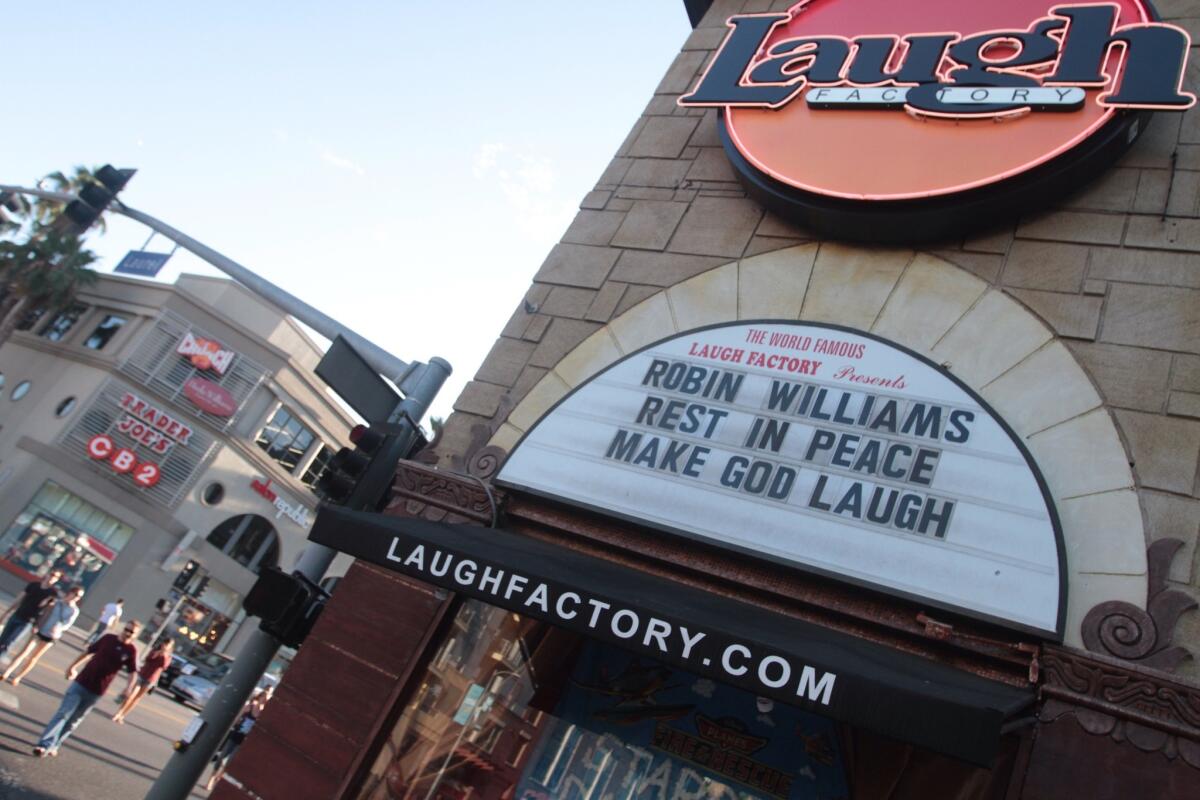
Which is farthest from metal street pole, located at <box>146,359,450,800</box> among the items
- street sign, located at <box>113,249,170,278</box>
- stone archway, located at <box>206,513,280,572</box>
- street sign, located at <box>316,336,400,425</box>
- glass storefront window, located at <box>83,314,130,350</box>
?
glass storefront window, located at <box>83,314,130,350</box>

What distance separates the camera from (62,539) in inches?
1144

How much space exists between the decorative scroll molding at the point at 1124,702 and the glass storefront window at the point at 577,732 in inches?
69.5

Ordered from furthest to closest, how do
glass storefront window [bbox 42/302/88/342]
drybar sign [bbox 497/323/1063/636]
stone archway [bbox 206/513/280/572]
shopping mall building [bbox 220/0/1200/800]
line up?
glass storefront window [bbox 42/302/88/342]
stone archway [bbox 206/513/280/572]
drybar sign [bbox 497/323/1063/636]
shopping mall building [bbox 220/0/1200/800]

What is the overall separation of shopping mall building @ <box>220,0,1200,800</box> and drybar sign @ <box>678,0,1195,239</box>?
0.10 feet

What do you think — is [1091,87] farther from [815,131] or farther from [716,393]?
[716,393]

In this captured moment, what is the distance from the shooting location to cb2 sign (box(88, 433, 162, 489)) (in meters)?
30.1

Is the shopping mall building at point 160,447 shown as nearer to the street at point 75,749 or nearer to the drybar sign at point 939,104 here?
the street at point 75,749

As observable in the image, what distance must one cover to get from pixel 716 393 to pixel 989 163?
2.64 m

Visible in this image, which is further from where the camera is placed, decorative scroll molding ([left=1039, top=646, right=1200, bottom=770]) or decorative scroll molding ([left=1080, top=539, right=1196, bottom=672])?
decorative scroll molding ([left=1080, top=539, right=1196, bottom=672])

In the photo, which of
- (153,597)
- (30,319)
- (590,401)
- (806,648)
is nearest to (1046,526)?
(806,648)

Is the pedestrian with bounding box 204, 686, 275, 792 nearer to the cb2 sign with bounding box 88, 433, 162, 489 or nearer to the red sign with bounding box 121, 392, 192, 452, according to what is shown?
the cb2 sign with bounding box 88, 433, 162, 489

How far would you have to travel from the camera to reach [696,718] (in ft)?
19.9

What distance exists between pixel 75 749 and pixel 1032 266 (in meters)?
11.2

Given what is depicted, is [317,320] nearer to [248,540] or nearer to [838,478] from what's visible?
[838,478]
